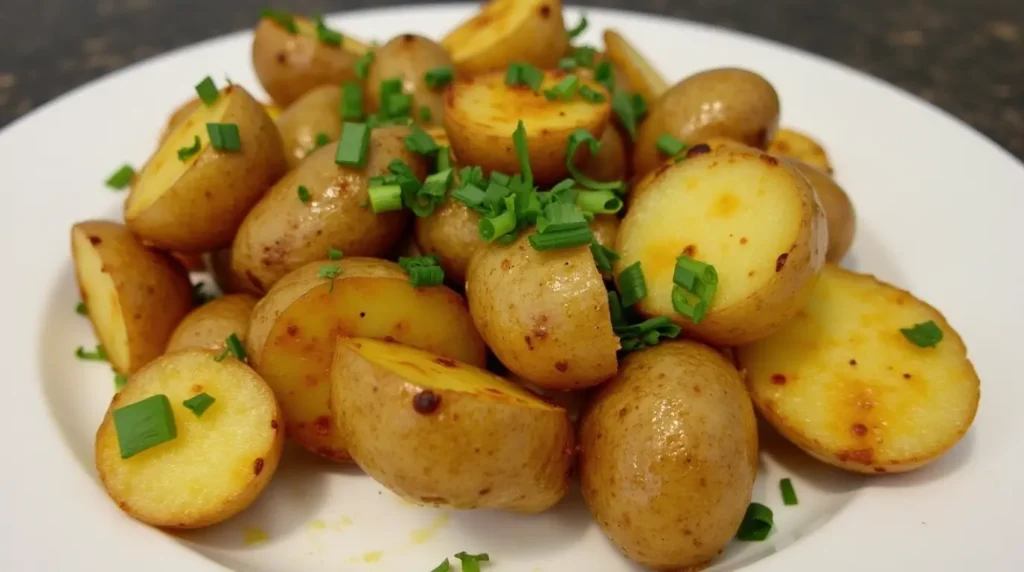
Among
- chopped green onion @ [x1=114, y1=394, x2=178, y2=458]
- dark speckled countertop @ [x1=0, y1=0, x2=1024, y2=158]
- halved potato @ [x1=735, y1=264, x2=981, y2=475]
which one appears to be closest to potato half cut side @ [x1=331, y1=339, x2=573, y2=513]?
chopped green onion @ [x1=114, y1=394, x2=178, y2=458]

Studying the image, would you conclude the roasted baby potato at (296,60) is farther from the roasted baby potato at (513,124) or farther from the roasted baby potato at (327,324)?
the roasted baby potato at (327,324)

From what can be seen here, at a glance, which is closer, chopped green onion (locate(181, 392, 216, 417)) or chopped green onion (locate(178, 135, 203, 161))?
chopped green onion (locate(181, 392, 216, 417))

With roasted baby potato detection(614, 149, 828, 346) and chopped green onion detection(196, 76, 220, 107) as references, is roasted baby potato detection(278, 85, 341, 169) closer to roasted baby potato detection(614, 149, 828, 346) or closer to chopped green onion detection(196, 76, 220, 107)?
chopped green onion detection(196, 76, 220, 107)

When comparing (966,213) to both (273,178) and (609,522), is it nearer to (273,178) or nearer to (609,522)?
(609,522)

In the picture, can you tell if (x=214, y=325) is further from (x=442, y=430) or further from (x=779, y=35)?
(x=779, y=35)

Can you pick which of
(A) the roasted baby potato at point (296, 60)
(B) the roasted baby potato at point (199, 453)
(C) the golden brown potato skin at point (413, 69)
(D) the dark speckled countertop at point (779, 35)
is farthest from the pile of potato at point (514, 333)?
(D) the dark speckled countertop at point (779, 35)
